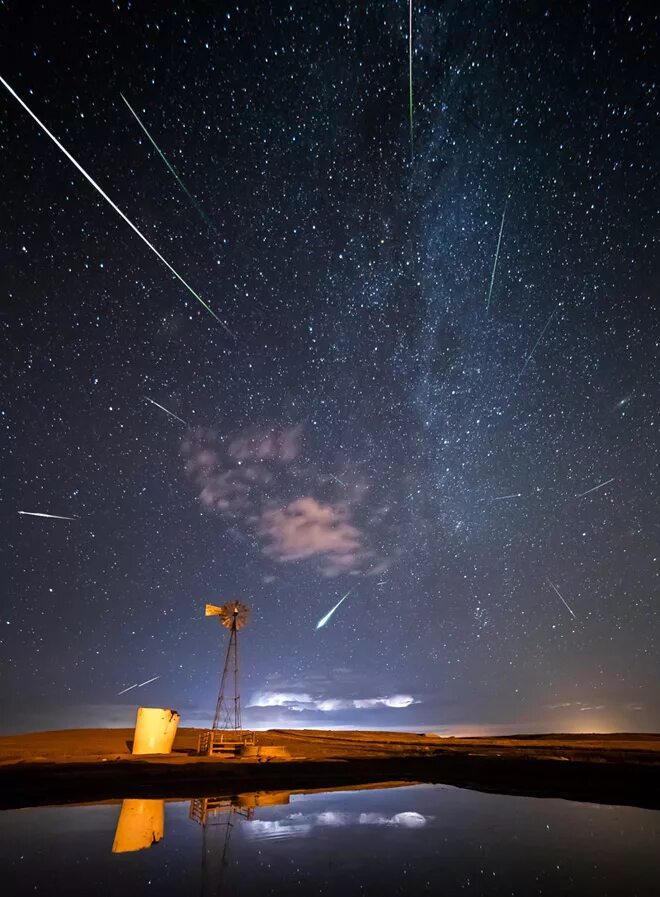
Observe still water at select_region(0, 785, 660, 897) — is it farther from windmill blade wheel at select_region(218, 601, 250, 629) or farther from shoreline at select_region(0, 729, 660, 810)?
windmill blade wheel at select_region(218, 601, 250, 629)

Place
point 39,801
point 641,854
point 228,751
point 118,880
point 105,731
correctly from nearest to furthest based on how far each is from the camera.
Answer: point 118,880 < point 641,854 < point 39,801 < point 228,751 < point 105,731

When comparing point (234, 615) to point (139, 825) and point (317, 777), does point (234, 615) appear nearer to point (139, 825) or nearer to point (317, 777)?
point (317, 777)

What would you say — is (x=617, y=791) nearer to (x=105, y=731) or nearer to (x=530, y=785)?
(x=530, y=785)

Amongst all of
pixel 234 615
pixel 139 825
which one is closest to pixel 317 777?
pixel 139 825

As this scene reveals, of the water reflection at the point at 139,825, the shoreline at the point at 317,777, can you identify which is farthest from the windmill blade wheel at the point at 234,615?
the water reflection at the point at 139,825

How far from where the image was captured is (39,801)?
11828 mm

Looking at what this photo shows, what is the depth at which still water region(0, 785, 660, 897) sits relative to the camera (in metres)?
5.66

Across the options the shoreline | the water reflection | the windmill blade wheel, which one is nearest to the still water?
the water reflection

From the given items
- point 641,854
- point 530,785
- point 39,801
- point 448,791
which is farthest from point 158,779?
point 641,854

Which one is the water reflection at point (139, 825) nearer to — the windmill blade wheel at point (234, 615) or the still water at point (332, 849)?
the still water at point (332, 849)

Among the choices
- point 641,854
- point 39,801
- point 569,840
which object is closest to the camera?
point 641,854

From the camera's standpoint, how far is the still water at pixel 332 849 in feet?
18.6

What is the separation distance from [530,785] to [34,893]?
42.4ft

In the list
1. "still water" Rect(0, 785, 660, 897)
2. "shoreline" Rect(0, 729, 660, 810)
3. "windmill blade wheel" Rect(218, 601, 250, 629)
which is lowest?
"still water" Rect(0, 785, 660, 897)
